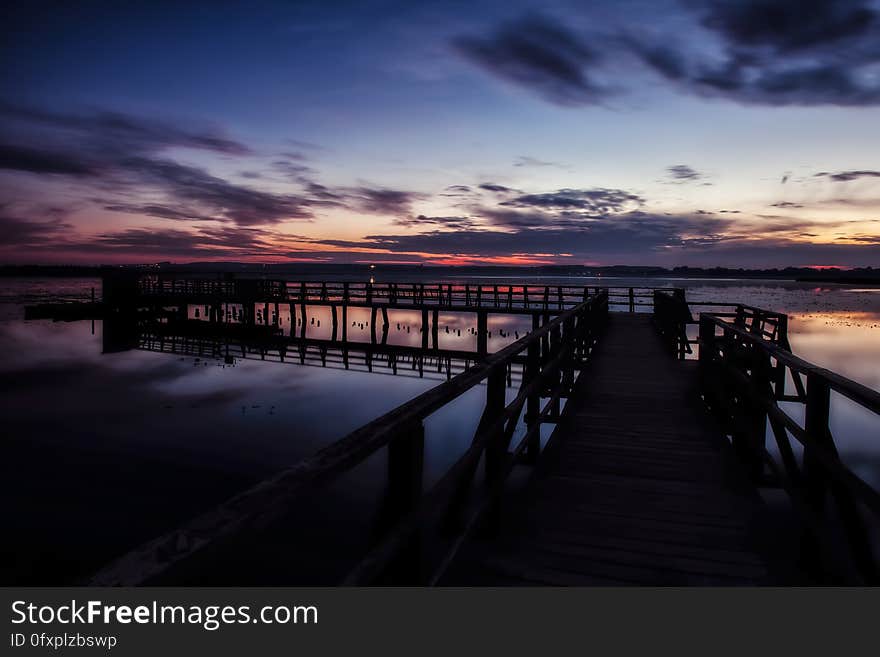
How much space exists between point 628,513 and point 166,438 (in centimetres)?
1133

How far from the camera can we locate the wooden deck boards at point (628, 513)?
325 centimetres

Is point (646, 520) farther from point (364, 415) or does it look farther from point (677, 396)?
point (364, 415)

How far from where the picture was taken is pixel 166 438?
12.2 metres

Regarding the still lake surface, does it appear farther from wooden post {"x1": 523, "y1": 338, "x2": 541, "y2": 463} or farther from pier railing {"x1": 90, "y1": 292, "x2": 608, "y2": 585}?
pier railing {"x1": 90, "y1": 292, "x2": 608, "y2": 585}

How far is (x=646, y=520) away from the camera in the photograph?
157 inches

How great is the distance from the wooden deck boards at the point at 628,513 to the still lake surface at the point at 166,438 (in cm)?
375

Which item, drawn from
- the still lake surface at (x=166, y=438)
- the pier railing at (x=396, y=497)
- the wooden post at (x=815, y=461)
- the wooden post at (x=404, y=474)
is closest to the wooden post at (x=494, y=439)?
the pier railing at (x=396, y=497)

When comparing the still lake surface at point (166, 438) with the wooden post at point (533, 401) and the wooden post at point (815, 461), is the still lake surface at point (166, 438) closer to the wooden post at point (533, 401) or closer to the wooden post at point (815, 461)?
the wooden post at point (533, 401)

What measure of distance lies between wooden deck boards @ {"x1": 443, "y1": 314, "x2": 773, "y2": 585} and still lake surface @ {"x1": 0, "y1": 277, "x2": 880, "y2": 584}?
3.75m

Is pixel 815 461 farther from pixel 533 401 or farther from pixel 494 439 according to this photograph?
pixel 533 401
